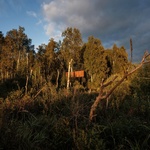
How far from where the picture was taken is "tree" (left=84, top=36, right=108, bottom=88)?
3897cm

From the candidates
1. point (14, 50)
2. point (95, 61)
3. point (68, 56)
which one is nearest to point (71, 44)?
point (68, 56)

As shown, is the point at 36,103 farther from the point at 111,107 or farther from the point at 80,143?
the point at 80,143

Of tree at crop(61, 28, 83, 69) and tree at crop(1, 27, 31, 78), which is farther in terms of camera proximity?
tree at crop(61, 28, 83, 69)

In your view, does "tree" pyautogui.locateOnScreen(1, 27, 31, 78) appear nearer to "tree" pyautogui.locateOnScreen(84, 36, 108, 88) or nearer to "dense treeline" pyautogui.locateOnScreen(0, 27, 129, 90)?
"dense treeline" pyautogui.locateOnScreen(0, 27, 129, 90)

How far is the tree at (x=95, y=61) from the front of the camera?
38969mm

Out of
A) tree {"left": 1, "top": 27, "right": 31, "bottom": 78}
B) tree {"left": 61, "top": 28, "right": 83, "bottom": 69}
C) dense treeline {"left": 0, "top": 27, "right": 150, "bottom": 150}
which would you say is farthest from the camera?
tree {"left": 61, "top": 28, "right": 83, "bottom": 69}

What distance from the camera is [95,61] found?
130ft

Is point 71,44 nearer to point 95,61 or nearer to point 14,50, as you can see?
point 95,61

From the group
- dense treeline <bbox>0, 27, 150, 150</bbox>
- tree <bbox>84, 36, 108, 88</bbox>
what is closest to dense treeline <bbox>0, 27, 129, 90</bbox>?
tree <bbox>84, 36, 108, 88</bbox>

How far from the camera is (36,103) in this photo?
949 centimetres

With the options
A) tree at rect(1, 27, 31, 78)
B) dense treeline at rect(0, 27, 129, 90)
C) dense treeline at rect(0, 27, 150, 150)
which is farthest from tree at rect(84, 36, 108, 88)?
dense treeline at rect(0, 27, 150, 150)

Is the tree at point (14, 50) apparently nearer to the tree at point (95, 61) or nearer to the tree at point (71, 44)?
the tree at point (71, 44)

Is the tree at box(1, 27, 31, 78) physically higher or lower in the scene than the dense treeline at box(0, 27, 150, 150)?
higher

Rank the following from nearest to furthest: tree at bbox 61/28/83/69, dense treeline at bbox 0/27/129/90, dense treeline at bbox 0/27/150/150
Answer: dense treeline at bbox 0/27/150/150 < dense treeline at bbox 0/27/129/90 < tree at bbox 61/28/83/69
